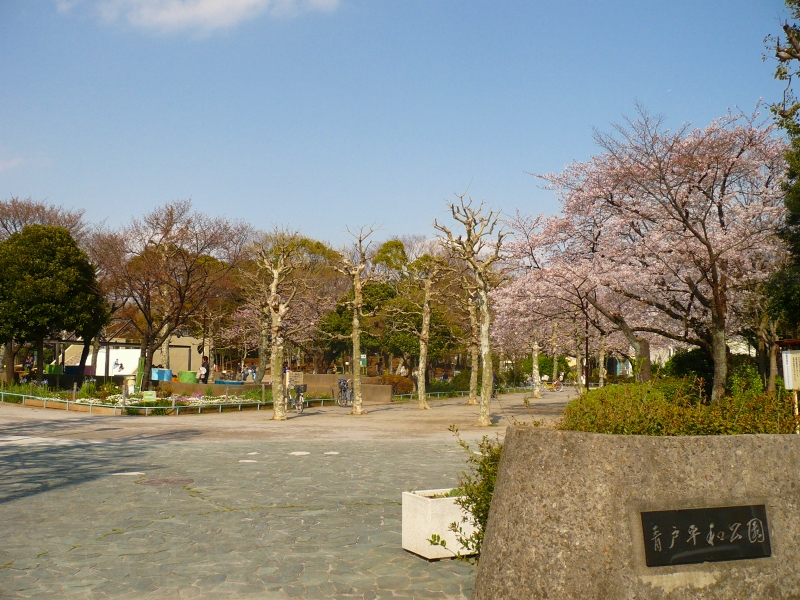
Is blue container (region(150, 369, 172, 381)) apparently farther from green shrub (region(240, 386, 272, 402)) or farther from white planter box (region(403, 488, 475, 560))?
white planter box (region(403, 488, 475, 560))

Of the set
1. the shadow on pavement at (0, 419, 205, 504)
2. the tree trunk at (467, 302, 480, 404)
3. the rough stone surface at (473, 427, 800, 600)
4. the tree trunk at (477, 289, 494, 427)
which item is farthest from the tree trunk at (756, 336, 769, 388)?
the rough stone surface at (473, 427, 800, 600)

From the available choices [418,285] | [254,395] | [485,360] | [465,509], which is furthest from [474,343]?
[465,509]

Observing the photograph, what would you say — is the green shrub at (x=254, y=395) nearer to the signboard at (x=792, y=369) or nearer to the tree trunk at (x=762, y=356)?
the tree trunk at (x=762, y=356)

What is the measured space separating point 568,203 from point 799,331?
347 inches

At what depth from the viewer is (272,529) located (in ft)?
26.4

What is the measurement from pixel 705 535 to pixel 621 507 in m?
0.59

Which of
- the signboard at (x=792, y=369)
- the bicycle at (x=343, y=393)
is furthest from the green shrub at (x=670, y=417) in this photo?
the bicycle at (x=343, y=393)

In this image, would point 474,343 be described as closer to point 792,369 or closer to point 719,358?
point 719,358

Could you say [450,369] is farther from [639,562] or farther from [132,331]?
[639,562]

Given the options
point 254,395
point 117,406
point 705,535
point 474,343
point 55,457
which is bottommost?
point 55,457

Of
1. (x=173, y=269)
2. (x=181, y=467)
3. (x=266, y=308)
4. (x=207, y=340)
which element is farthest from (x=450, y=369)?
(x=181, y=467)

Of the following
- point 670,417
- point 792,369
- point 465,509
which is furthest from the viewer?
point 792,369

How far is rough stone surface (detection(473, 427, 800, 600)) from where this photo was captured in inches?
169

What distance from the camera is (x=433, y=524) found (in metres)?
6.85
